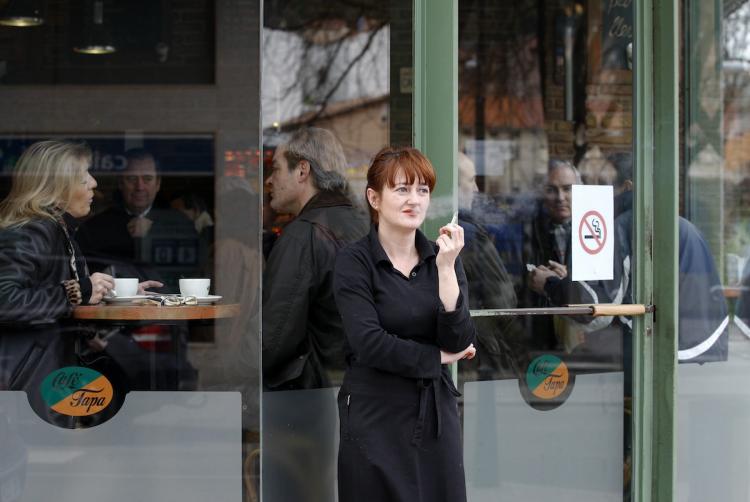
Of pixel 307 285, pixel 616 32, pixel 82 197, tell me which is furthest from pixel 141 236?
pixel 616 32

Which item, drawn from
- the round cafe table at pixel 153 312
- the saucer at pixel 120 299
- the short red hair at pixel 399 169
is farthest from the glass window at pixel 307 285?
the short red hair at pixel 399 169

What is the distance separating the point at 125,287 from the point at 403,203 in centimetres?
164

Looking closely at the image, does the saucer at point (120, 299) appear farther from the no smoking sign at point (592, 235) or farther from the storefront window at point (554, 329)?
the no smoking sign at point (592, 235)

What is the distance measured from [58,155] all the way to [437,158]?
6.00 ft

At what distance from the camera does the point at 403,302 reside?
9.62 ft

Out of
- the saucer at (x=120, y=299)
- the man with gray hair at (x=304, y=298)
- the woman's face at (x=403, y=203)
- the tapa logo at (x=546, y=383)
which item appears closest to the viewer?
the woman's face at (x=403, y=203)

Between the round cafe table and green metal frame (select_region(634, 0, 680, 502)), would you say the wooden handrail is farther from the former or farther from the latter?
the round cafe table

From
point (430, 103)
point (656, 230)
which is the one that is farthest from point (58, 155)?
point (656, 230)

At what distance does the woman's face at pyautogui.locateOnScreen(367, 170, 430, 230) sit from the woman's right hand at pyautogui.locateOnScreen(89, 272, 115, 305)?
5.12 feet

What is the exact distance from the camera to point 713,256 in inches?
178

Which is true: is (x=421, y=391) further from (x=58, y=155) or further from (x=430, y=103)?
(x=58, y=155)

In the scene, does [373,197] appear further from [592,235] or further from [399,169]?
[592,235]

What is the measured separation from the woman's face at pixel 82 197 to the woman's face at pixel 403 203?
1.77m

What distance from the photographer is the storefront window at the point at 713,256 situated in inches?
173
